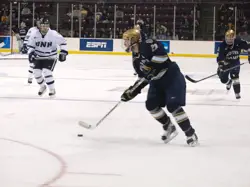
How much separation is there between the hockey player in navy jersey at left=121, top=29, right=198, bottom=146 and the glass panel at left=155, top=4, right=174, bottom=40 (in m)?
12.9

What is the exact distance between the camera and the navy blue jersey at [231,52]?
24.4 feet

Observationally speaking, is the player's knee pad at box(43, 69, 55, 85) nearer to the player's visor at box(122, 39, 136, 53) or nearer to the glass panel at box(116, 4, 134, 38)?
the player's visor at box(122, 39, 136, 53)

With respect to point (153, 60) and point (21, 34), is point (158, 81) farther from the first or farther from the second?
point (21, 34)

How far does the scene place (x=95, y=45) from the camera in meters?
17.6

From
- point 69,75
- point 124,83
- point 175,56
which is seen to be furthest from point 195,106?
point 175,56

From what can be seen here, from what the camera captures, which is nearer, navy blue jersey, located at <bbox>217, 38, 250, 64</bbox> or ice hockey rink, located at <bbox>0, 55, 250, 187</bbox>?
ice hockey rink, located at <bbox>0, 55, 250, 187</bbox>

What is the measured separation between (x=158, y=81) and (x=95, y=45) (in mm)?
13525

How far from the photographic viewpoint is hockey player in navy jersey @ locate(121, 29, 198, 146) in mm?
4051

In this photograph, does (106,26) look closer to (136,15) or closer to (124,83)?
(136,15)

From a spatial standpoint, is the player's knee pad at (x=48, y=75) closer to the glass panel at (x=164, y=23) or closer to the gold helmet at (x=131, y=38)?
the gold helmet at (x=131, y=38)

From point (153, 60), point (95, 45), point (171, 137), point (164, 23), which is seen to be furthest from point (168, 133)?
point (95, 45)

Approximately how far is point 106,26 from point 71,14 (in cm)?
117

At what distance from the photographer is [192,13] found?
17234 millimetres

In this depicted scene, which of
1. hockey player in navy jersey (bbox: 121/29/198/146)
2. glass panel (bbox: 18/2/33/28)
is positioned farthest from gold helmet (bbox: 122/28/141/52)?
glass panel (bbox: 18/2/33/28)
